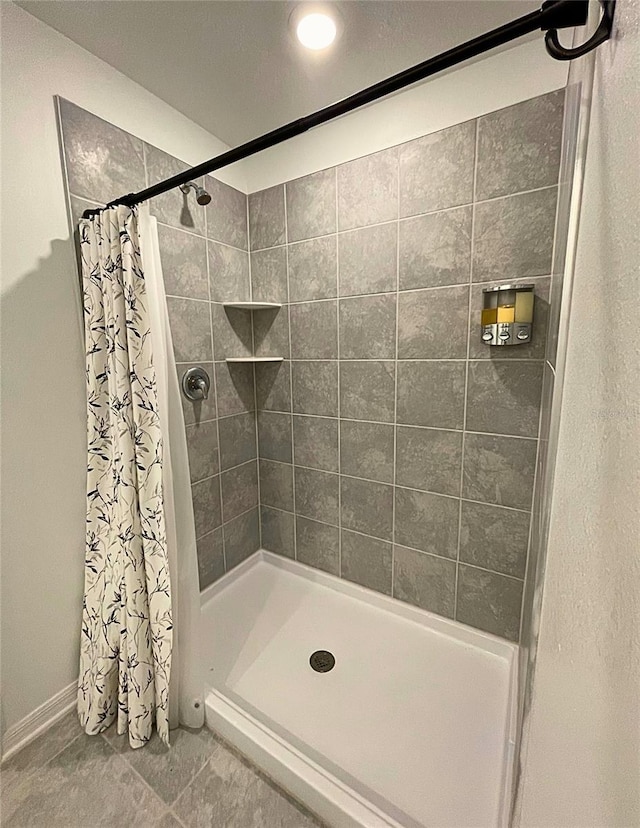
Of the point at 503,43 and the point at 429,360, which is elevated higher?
the point at 503,43

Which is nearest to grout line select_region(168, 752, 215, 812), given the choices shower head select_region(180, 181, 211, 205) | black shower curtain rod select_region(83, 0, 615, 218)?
black shower curtain rod select_region(83, 0, 615, 218)

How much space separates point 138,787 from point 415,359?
1.72m

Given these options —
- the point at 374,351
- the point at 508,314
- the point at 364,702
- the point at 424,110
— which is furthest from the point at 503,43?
the point at 364,702

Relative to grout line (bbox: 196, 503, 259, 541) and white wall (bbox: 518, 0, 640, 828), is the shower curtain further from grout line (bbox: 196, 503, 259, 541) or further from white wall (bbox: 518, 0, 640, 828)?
white wall (bbox: 518, 0, 640, 828)

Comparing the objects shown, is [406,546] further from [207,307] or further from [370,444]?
[207,307]

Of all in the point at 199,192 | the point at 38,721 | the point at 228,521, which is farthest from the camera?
the point at 228,521

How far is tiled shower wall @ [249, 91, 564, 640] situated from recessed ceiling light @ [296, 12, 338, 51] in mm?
408

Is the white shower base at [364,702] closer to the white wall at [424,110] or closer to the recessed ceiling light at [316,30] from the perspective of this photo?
the white wall at [424,110]

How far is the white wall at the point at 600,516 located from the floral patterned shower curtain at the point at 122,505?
1026 millimetres

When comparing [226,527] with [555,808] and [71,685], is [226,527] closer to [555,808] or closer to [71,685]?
[71,685]

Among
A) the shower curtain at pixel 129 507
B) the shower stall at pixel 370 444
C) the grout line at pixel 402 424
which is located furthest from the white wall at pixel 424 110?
the grout line at pixel 402 424

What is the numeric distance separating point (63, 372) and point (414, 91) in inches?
66.2

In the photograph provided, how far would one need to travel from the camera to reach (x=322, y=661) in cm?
149

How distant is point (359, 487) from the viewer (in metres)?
1.74
